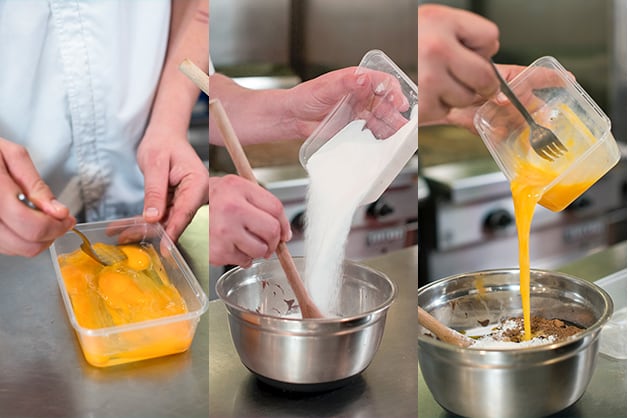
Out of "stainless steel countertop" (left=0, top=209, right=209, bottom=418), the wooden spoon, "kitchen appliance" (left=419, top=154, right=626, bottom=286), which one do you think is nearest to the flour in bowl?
the wooden spoon

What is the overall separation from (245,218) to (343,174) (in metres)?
0.09

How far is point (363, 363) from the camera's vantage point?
71cm

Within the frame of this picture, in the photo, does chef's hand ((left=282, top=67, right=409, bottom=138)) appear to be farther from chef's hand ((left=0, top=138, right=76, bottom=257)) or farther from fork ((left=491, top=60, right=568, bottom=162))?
chef's hand ((left=0, top=138, right=76, bottom=257))

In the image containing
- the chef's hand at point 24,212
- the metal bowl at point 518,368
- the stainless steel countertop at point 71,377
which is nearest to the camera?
the metal bowl at point 518,368

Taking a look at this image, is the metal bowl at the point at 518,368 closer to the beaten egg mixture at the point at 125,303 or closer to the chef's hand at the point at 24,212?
the beaten egg mixture at the point at 125,303

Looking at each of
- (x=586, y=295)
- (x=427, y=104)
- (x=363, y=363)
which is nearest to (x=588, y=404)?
(x=586, y=295)


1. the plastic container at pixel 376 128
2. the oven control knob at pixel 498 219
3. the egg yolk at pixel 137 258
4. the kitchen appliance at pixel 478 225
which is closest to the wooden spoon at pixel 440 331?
the plastic container at pixel 376 128

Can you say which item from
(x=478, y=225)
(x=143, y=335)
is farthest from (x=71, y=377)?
(x=478, y=225)

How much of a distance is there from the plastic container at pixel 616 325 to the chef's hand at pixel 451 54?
0.29 meters

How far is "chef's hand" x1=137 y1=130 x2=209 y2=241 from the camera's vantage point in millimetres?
1168

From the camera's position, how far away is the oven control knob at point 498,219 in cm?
195

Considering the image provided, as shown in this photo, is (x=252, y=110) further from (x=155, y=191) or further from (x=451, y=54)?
(x=155, y=191)

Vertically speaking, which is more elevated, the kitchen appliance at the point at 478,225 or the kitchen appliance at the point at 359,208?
the kitchen appliance at the point at 359,208

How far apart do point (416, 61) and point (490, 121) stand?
13 cm
